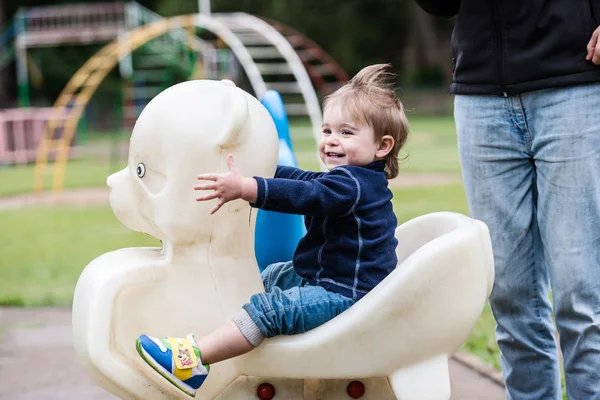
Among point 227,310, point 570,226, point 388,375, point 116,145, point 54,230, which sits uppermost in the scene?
point 570,226

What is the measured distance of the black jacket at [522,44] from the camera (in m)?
2.31

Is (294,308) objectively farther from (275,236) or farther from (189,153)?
(275,236)

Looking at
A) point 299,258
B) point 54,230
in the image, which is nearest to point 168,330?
point 299,258

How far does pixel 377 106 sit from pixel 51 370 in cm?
205

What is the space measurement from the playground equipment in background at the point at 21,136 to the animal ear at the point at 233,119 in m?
14.3

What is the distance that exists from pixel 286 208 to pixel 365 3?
106 feet

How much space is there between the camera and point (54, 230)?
754 centimetres

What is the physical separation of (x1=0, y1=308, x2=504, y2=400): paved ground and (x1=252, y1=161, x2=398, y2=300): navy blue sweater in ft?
3.88

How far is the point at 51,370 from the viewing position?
3.55 m

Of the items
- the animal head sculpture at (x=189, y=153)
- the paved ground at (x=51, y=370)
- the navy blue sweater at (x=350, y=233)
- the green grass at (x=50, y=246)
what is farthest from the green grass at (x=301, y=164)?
the animal head sculpture at (x=189, y=153)

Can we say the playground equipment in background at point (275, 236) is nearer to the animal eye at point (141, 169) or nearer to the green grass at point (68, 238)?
the green grass at point (68, 238)

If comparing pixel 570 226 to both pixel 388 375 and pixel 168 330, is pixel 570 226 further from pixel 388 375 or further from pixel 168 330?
pixel 168 330

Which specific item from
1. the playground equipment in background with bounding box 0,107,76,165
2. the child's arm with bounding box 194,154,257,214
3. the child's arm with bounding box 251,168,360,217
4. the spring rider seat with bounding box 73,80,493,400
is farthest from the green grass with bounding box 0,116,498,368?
the playground equipment in background with bounding box 0,107,76,165

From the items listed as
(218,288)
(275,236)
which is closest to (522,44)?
(275,236)
